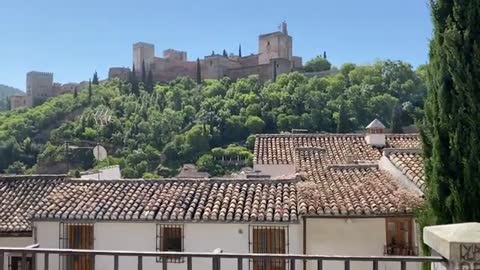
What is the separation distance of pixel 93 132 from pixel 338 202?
67383 millimetres

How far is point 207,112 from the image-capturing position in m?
73.9

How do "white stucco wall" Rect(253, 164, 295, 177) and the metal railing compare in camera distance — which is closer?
the metal railing

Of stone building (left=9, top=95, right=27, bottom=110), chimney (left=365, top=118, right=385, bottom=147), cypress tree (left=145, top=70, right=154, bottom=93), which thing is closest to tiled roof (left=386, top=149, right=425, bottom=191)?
chimney (left=365, top=118, right=385, bottom=147)

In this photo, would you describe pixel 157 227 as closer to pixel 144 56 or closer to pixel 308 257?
pixel 308 257

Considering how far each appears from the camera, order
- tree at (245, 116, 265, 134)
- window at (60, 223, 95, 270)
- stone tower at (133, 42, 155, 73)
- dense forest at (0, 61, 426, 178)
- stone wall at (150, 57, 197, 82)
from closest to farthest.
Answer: window at (60, 223, 95, 270), dense forest at (0, 61, 426, 178), tree at (245, 116, 265, 134), stone wall at (150, 57, 197, 82), stone tower at (133, 42, 155, 73)

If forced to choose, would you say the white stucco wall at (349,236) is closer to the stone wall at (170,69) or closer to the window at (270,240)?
the window at (270,240)

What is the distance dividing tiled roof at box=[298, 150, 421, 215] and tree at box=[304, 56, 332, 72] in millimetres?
88011

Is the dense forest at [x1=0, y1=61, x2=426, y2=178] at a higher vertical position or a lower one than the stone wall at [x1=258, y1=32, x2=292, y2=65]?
lower

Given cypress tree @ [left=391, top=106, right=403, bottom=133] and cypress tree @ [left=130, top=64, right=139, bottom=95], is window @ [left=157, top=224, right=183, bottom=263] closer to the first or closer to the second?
cypress tree @ [left=391, top=106, right=403, bottom=133]

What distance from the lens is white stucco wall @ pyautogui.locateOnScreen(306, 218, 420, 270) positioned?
10117 millimetres

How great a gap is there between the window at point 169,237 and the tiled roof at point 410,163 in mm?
5172

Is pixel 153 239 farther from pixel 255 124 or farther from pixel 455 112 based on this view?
pixel 255 124

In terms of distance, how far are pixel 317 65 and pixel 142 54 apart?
130 ft

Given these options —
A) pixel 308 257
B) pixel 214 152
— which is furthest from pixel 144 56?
pixel 308 257
